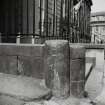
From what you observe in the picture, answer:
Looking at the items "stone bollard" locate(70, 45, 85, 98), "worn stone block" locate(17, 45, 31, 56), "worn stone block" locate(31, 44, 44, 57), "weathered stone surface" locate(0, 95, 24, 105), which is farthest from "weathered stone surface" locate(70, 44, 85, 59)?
"weathered stone surface" locate(0, 95, 24, 105)

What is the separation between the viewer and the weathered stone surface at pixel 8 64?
2.94 metres

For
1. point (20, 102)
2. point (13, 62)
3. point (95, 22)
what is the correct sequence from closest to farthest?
point (20, 102), point (13, 62), point (95, 22)

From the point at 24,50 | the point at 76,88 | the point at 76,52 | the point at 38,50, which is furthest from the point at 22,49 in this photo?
the point at 76,88

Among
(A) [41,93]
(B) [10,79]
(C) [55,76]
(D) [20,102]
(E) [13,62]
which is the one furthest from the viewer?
(E) [13,62]

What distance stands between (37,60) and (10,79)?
0.52 meters

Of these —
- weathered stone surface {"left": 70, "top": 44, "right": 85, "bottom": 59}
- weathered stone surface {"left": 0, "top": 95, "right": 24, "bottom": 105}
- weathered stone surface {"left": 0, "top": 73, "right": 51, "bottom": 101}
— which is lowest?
weathered stone surface {"left": 0, "top": 95, "right": 24, "bottom": 105}

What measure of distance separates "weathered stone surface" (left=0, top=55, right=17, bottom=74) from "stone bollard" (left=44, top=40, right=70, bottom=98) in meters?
0.74

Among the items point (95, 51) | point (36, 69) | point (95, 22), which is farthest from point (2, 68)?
point (95, 22)

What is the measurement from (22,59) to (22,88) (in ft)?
2.00

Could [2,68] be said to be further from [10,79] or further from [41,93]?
[41,93]

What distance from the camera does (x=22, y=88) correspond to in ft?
7.91

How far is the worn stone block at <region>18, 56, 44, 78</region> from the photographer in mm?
2777

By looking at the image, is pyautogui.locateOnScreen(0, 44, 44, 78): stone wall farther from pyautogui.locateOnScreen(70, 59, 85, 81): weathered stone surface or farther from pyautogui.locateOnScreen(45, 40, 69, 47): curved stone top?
pyautogui.locateOnScreen(70, 59, 85, 81): weathered stone surface

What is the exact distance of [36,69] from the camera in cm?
281
